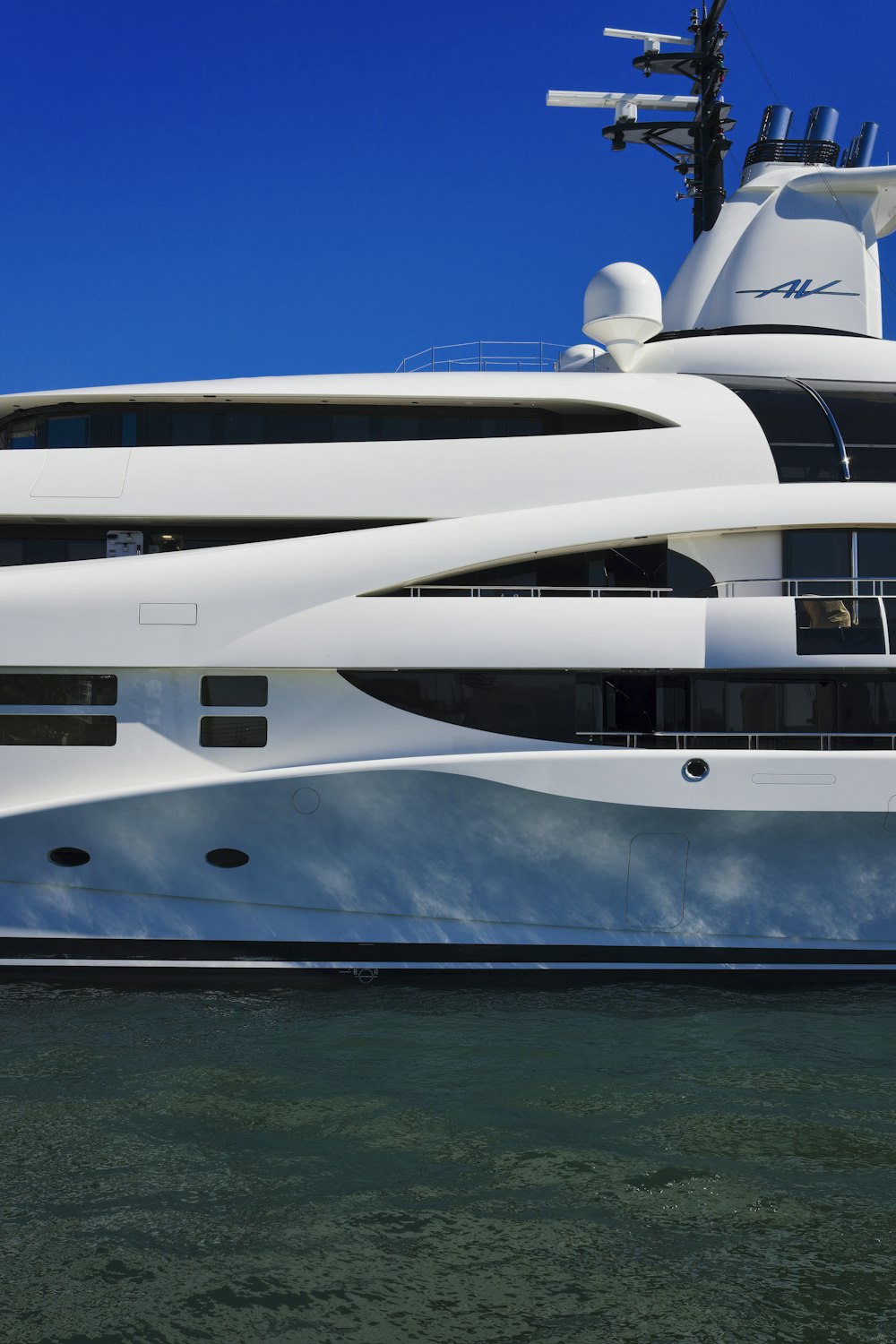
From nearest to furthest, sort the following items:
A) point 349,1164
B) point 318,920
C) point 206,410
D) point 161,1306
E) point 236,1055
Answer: point 161,1306 < point 349,1164 < point 236,1055 < point 318,920 < point 206,410

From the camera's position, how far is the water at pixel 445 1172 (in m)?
Answer: 5.06

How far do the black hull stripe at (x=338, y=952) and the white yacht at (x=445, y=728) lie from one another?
23 mm

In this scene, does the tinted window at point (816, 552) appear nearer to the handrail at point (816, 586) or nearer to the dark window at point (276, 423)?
the handrail at point (816, 586)

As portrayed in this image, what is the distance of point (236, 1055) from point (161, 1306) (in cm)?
282

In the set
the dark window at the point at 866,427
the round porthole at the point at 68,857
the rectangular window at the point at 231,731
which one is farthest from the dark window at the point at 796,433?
the round porthole at the point at 68,857

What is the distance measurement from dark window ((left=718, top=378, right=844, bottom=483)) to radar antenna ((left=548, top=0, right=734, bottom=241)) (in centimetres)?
545

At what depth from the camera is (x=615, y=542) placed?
9.86m

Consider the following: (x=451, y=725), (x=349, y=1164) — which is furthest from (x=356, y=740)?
(x=349, y=1164)

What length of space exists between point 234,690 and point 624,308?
6.46 meters

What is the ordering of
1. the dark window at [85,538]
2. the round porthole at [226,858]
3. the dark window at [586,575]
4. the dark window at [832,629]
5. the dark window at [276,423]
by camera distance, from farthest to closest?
the dark window at [276,423]
the dark window at [85,538]
the dark window at [586,575]
the dark window at [832,629]
the round porthole at [226,858]

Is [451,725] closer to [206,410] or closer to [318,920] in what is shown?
[318,920]

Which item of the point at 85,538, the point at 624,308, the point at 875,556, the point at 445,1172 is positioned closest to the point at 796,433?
the point at 875,556

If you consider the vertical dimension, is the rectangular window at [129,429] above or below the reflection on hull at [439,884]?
above

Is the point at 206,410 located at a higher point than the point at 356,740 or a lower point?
higher
